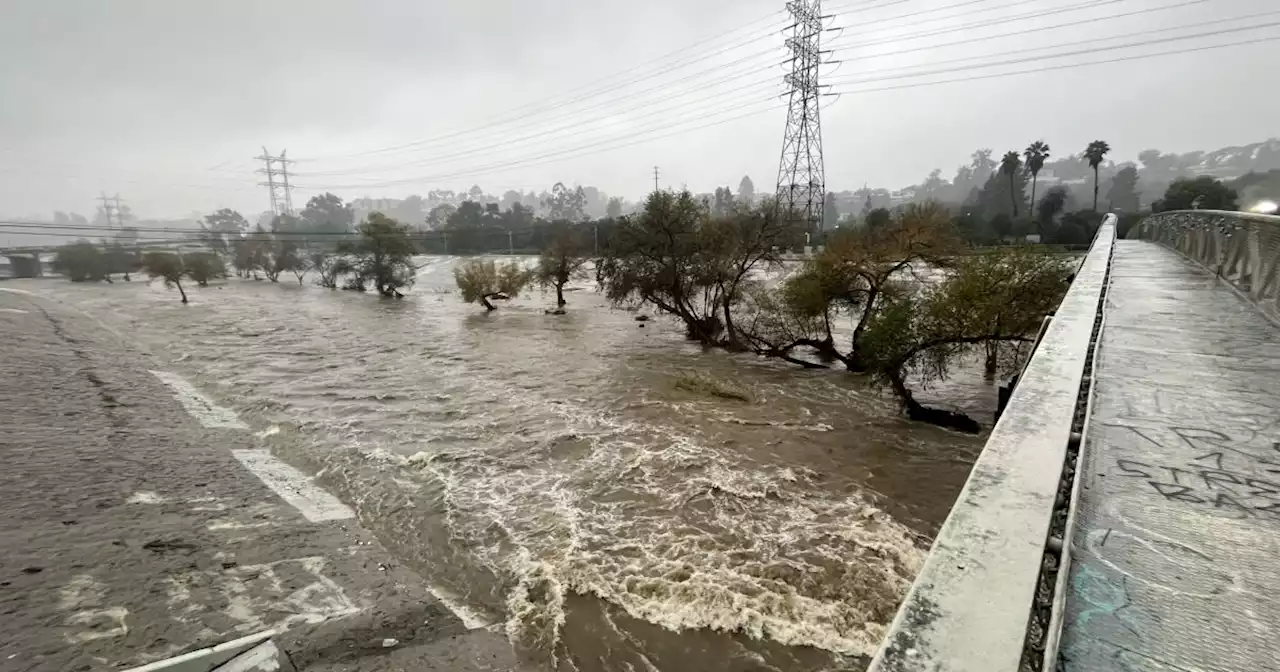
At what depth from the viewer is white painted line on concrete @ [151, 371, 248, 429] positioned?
1468cm

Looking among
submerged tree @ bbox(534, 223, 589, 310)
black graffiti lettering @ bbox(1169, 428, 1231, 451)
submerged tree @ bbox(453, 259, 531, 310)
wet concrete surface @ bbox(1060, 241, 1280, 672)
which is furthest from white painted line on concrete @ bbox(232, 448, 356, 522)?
submerged tree @ bbox(534, 223, 589, 310)

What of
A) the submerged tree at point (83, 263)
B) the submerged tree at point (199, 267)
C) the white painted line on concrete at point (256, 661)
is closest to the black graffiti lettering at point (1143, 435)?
the white painted line on concrete at point (256, 661)

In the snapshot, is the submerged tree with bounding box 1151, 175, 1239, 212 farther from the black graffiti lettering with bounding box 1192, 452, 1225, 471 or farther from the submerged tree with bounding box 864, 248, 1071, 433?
the black graffiti lettering with bounding box 1192, 452, 1225, 471

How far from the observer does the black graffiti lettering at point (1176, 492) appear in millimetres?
2100

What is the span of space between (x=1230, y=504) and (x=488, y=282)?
39.4 m

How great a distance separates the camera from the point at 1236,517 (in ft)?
6.59

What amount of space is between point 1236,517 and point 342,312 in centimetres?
4363

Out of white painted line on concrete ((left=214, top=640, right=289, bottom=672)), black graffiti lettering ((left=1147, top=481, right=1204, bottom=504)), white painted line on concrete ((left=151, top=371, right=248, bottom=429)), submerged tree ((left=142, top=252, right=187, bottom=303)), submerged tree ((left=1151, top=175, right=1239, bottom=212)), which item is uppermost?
submerged tree ((left=1151, top=175, right=1239, bottom=212))

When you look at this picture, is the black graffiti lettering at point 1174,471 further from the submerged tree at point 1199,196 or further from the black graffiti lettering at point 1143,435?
the submerged tree at point 1199,196

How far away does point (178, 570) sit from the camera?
7770mm

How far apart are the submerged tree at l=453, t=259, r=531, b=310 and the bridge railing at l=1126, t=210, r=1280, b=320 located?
34772 mm

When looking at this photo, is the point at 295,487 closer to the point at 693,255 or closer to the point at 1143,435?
the point at 1143,435

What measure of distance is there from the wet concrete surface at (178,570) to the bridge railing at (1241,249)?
31.6 feet

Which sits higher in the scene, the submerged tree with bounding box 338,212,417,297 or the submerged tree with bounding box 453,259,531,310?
the submerged tree with bounding box 338,212,417,297
